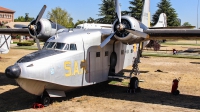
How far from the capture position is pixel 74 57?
11.4 m

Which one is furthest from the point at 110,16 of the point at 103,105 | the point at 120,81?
the point at 103,105

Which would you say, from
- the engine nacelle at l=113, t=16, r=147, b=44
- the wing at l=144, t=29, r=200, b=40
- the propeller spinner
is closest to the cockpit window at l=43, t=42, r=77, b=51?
the propeller spinner

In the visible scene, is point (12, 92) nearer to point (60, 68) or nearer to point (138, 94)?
point (60, 68)

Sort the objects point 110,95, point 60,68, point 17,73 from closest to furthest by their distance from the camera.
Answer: point 17,73 → point 60,68 → point 110,95

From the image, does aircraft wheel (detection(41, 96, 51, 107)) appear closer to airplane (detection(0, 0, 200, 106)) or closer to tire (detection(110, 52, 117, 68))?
airplane (detection(0, 0, 200, 106))

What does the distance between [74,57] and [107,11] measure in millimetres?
65674

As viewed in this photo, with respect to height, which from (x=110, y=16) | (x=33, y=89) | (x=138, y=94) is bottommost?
(x=138, y=94)

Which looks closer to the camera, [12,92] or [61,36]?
[61,36]

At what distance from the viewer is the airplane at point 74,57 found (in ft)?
31.7

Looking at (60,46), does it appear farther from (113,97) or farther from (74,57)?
(113,97)

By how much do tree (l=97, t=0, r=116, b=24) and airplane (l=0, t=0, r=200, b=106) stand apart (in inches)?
2364

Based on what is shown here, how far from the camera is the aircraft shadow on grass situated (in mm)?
→ 10828

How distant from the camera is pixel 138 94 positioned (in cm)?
1312

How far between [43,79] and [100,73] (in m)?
4.13
